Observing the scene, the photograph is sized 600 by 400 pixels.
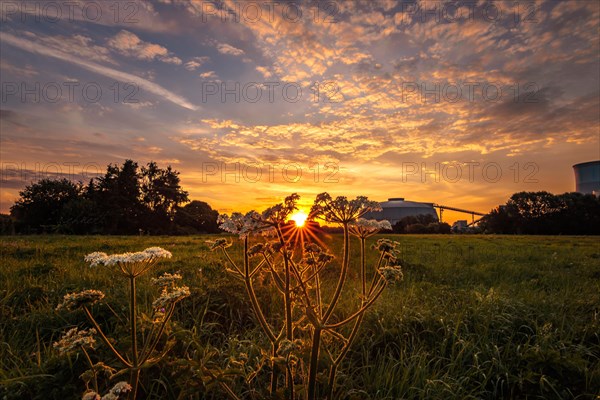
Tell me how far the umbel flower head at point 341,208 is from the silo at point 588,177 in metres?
117

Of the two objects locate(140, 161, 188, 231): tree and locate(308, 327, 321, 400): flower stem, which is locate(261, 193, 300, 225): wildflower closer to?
locate(308, 327, 321, 400): flower stem

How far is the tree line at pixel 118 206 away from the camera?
51.5 m

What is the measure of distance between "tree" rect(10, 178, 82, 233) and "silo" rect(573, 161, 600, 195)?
120 meters

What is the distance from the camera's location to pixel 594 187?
9369 centimetres

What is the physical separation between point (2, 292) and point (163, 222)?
59.5m

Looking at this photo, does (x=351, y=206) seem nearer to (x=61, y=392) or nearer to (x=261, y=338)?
(x=261, y=338)

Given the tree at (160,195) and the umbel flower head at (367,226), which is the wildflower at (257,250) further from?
the tree at (160,195)

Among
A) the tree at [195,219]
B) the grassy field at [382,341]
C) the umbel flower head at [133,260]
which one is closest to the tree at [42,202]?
the tree at [195,219]

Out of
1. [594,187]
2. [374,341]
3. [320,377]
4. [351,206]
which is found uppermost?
[594,187]

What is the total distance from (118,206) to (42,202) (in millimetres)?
11487

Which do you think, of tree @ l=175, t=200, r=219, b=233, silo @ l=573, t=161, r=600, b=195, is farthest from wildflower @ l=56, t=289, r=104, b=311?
silo @ l=573, t=161, r=600, b=195

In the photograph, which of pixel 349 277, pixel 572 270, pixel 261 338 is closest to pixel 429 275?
pixel 349 277

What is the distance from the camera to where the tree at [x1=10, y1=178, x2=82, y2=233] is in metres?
54.2

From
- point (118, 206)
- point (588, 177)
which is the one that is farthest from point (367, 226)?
point (588, 177)
